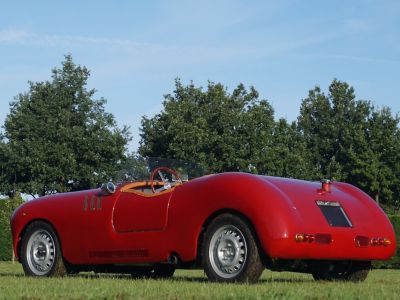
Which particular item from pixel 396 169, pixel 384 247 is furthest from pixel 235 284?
pixel 396 169

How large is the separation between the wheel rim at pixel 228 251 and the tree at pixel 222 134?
38.0m

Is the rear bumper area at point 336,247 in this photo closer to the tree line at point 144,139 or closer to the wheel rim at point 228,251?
the wheel rim at point 228,251

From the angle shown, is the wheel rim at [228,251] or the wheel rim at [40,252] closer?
the wheel rim at [228,251]

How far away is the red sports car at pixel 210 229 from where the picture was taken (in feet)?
25.5

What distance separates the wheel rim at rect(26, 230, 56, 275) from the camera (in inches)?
387

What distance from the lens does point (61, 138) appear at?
48.2 m

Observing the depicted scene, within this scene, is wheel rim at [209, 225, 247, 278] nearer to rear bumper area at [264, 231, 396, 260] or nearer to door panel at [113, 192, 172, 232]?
rear bumper area at [264, 231, 396, 260]

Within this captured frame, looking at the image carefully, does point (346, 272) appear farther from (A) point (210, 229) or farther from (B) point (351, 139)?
(B) point (351, 139)

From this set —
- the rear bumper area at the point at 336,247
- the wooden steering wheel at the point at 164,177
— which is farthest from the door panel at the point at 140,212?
the rear bumper area at the point at 336,247

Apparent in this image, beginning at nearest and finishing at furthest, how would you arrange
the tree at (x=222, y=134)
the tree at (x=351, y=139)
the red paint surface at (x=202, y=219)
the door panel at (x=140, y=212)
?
the red paint surface at (x=202, y=219), the door panel at (x=140, y=212), the tree at (x=222, y=134), the tree at (x=351, y=139)

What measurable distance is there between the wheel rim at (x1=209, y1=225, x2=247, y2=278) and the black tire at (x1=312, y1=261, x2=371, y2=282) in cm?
145

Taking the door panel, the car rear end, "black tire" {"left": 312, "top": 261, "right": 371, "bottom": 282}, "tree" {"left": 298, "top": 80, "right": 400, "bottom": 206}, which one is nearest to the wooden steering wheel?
the door panel

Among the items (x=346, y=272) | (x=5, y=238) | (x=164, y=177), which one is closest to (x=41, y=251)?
(x=164, y=177)

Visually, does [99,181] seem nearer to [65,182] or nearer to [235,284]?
[65,182]
